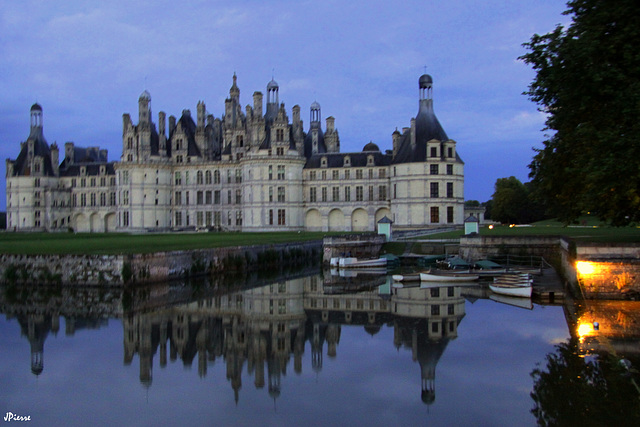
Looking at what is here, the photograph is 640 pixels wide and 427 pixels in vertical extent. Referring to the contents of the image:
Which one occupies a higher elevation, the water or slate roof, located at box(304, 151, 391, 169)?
slate roof, located at box(304, 151, 391, 169)

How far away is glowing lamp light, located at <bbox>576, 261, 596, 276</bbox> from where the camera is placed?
72.8ft

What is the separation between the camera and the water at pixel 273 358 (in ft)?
38.7

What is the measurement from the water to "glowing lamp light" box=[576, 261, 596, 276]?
174cm

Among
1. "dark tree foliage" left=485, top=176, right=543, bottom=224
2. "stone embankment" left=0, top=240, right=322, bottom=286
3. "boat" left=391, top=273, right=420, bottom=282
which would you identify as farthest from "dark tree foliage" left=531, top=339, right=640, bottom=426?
"dark tree foliage" left=485, top=176, right=543, bottom=224

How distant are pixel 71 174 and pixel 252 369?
65517 mm

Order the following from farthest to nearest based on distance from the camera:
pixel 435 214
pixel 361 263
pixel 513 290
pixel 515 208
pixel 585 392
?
pixel 515 208 < pixel 435 214 < pixel 361 263 < pixel 513 290 < pixel 585 392

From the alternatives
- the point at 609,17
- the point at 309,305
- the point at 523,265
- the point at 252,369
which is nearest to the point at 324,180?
the point at 523,265

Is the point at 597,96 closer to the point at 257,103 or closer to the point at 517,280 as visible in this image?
the point at 517,280

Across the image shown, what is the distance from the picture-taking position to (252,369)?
14.7 m

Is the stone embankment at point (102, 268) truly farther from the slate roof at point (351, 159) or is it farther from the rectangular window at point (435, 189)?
the slate roof at point (351, 159)

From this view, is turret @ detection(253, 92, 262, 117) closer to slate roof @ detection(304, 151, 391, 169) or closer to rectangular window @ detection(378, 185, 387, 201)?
slate roof @ detection(304, 151, 391, 169)

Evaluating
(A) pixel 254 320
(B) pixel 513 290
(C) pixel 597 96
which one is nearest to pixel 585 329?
(B) pixel 513 290

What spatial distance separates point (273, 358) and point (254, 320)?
16.4ft

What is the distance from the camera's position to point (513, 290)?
24.2 metres
